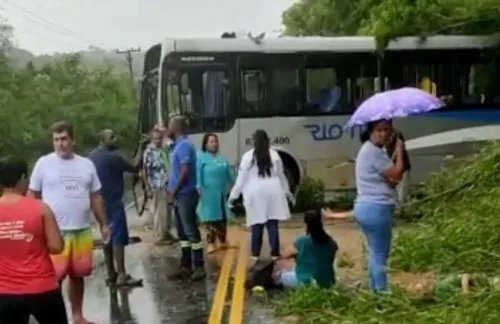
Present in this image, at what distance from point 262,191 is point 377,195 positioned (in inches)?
134

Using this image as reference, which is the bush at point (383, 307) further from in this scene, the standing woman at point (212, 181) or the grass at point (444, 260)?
the standing woman at point (212, 181)

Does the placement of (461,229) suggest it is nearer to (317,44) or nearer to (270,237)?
(270,237)

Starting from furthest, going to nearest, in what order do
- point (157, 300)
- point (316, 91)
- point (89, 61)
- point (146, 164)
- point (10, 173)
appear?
point (89, 61) → point (316, 91) → point (146, 164) → point (157, 300) → point (10, 173)

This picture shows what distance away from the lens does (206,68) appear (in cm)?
1956

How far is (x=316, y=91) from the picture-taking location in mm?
20594

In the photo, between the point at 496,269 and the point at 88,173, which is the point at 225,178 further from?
the point at 496,269

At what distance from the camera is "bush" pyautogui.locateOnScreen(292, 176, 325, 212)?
1950 cm

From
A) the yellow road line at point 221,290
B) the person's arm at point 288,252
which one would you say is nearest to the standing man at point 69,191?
the yellow road line at point 221,290

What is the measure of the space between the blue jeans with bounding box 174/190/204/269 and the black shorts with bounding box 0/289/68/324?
18.2ft

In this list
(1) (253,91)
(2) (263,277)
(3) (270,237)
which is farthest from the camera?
(1) (253,91)

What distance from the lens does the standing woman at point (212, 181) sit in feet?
44.6

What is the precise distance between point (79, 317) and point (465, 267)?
3271 mm

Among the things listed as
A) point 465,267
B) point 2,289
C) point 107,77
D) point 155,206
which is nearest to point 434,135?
point 155,206

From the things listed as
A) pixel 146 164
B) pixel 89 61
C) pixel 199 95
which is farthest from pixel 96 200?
pixel 89 61
